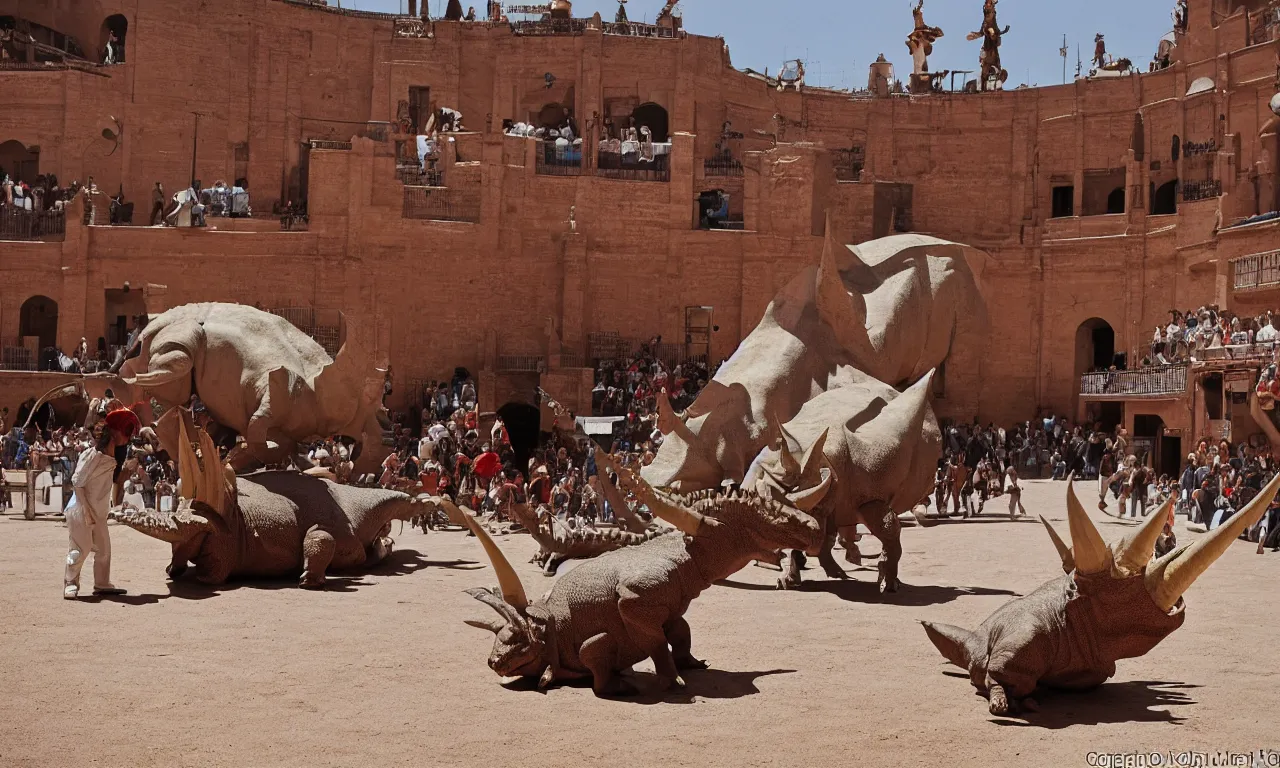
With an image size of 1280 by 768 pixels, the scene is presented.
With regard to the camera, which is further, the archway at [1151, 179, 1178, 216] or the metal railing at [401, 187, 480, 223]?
the archway at [1151, 179, 1178, 216]

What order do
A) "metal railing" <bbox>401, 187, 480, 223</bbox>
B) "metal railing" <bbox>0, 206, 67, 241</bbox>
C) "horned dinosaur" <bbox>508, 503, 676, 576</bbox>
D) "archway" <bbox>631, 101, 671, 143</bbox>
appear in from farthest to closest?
"archway" <bbox>631, 101, 671, 143</bbox>, "metal railing" <bbox>0, 206, 67, 241</bbox>, "metal railing" <bbox>401, 187, 480, 223</bbox>, "horned dinosaur" <bbox>508, 503, 676, 576</bbox>

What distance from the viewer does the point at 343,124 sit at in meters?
40.3

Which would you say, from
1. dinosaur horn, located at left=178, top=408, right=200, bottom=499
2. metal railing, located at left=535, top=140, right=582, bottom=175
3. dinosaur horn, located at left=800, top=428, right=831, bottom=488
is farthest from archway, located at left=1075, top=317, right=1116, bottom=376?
dinosaur horn, located at left=800, top=428, right=831, bottom=488

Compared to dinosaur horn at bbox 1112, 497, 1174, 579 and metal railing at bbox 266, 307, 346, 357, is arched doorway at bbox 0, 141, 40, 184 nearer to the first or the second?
metal railing at bbox 266, 307, 346, 357

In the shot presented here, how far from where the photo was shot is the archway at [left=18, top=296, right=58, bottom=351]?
36.2 m

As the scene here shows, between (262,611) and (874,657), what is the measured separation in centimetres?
462

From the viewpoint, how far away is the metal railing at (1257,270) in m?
29.4

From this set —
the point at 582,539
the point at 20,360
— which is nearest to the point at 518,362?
the point at 20,360

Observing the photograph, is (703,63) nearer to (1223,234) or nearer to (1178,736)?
(1223,234)

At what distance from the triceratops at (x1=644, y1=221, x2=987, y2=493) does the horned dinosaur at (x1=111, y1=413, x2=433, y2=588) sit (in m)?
3.14

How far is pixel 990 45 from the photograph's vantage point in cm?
4403

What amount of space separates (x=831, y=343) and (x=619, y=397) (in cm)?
1586

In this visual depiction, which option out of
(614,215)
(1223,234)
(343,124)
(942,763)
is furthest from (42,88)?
(942,763)

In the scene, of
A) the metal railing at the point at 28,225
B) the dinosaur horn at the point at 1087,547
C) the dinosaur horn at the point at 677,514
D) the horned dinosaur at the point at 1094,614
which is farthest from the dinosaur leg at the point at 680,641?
the metal railing at the point at 28,225
